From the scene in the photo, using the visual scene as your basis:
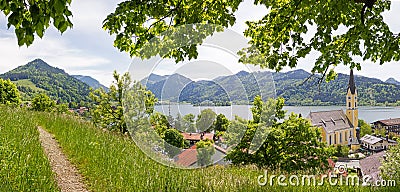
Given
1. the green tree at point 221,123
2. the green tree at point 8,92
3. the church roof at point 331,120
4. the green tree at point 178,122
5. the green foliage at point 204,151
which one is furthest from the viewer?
the green tree at point 8,92

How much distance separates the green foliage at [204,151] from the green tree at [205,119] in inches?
13.7

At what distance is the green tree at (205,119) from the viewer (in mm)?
6238

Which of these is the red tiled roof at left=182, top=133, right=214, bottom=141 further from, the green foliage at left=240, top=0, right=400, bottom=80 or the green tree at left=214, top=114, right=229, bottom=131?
the green foliage at left=240, top=0, right=400, bottom=80

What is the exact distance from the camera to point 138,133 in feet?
22.9

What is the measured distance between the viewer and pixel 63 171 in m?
6.28

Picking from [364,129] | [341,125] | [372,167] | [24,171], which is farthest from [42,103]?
[24,171]

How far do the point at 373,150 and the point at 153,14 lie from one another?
35326 mm

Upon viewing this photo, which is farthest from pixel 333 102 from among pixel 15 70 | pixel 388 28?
pixel 15 70

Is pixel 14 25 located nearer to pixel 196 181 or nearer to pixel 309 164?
pixel 196 181

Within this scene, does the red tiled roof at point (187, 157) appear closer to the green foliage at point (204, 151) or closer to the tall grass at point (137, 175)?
the green foliage at point (204, 151)

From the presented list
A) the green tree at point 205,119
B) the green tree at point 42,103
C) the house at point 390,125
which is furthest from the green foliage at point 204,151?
the green tree at point 42,103

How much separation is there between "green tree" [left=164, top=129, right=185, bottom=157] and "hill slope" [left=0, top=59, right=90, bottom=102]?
113m

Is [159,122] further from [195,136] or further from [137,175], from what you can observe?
[137,175]

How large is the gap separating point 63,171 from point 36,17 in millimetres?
4005
